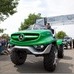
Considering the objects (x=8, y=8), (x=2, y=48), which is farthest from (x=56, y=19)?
(x=2, y=48)

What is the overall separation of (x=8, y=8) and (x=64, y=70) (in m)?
14.6

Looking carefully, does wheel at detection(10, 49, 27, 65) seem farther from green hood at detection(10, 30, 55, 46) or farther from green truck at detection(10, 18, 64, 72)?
green hood at detection(10, 30, 55, 46)

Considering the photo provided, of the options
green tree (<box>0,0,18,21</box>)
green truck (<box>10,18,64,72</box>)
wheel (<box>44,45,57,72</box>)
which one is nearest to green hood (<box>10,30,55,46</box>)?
green truck (<box>10,18,64,72</box>)

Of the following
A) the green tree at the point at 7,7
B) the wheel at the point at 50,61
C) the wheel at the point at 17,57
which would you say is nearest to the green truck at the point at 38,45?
the wheel at the point at 50,61

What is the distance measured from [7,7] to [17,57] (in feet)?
44.2

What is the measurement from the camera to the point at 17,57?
9.88m

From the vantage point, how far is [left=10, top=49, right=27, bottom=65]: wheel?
31.8 ft

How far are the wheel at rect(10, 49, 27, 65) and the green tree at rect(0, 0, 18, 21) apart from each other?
12508mm

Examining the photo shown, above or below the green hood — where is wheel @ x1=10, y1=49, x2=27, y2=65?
below

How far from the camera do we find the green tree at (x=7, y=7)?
877 inches

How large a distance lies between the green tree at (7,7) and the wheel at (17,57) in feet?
41.0

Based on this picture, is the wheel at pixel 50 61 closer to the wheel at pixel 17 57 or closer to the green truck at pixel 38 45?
the green truck at pixel 38 45

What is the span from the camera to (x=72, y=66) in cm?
1009

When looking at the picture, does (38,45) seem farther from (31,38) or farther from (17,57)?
(17,57)
